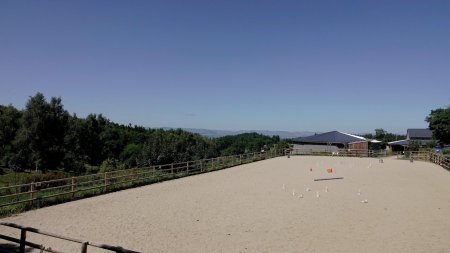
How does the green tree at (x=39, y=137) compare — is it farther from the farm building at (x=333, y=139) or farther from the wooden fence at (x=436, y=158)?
the wooden fence at (x=436, y=158)

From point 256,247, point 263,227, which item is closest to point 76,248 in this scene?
point 256,247

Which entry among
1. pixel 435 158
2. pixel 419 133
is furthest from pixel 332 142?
pixel 419 133

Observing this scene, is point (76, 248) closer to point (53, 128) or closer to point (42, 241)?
point (42, 241)

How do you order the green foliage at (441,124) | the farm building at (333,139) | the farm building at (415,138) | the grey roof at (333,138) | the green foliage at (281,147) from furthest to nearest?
1. the farm building at (415,138)
2. the grey roof at (333,138)
3. the farm building at (333,139)
4. the green foliage at (441,124)
5. the green foliage at (281,147)

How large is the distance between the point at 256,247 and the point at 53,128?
45.9 m

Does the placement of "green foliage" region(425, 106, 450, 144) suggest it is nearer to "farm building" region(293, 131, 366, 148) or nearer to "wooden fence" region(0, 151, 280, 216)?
"farm building" region(293, 131, 366, 148)

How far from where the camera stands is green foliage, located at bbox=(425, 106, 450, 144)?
47625 millimetres

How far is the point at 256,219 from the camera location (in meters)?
11.0

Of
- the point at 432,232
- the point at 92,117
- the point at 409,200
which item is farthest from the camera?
the point at 92,117

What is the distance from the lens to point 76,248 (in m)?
7.94

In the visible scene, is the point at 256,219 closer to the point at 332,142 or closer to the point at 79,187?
the point at 79,187

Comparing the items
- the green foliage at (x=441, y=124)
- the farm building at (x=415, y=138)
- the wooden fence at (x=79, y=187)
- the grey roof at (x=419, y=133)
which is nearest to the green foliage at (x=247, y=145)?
the farm building at (x=415, y=138)

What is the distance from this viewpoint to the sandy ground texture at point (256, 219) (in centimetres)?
843

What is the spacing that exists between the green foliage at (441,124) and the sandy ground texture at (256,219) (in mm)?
35148
